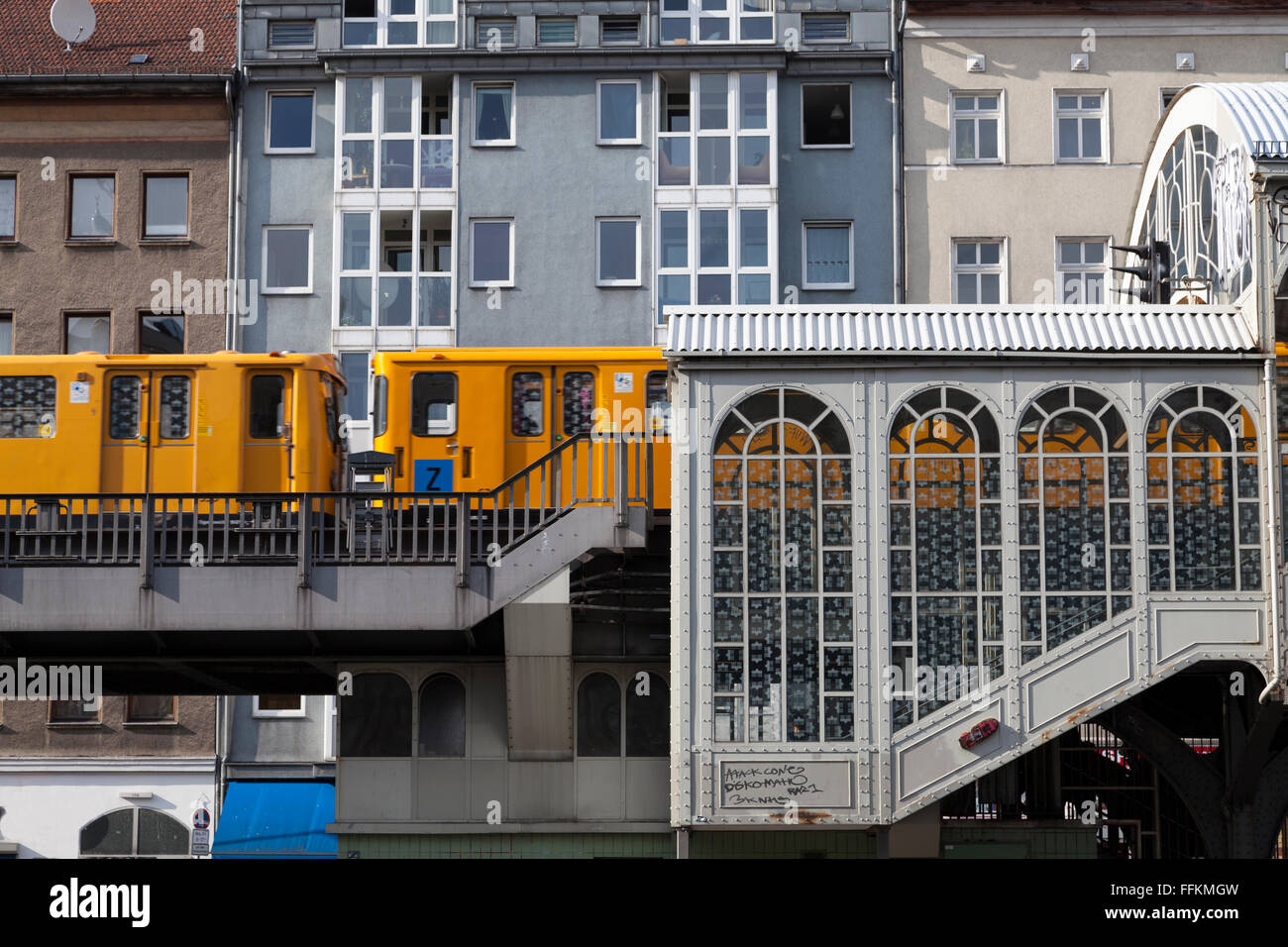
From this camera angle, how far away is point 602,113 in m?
43.5

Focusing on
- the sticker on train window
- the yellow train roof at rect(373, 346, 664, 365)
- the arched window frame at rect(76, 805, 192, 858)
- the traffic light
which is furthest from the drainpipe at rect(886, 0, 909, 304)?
the arched window frame at rect(76, 805, 192, 858)

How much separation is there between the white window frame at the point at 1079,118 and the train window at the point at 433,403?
2029 cm

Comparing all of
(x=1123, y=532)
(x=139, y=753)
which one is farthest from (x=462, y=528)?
(x=139, y=753)

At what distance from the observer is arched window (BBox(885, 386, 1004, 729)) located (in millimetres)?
21766

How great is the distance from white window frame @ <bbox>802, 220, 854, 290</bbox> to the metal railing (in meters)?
18.8

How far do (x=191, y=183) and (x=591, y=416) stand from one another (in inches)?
785

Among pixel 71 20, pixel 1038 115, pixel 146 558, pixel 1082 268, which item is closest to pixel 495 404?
pixel 146 558

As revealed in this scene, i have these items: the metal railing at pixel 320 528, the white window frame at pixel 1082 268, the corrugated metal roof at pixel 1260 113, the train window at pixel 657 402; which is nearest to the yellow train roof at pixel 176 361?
the metal railing at pixel 320 528

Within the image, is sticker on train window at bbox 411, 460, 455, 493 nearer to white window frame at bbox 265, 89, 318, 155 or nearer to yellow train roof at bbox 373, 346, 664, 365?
yellow train roof at bbox 373, 346, 664, 365

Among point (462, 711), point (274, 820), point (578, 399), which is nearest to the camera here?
point (462, 711)

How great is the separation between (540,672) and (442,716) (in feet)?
7.86

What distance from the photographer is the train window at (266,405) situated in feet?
88.3

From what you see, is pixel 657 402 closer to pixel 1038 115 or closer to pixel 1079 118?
pixel 1038 115

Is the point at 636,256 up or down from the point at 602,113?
Answer: down
